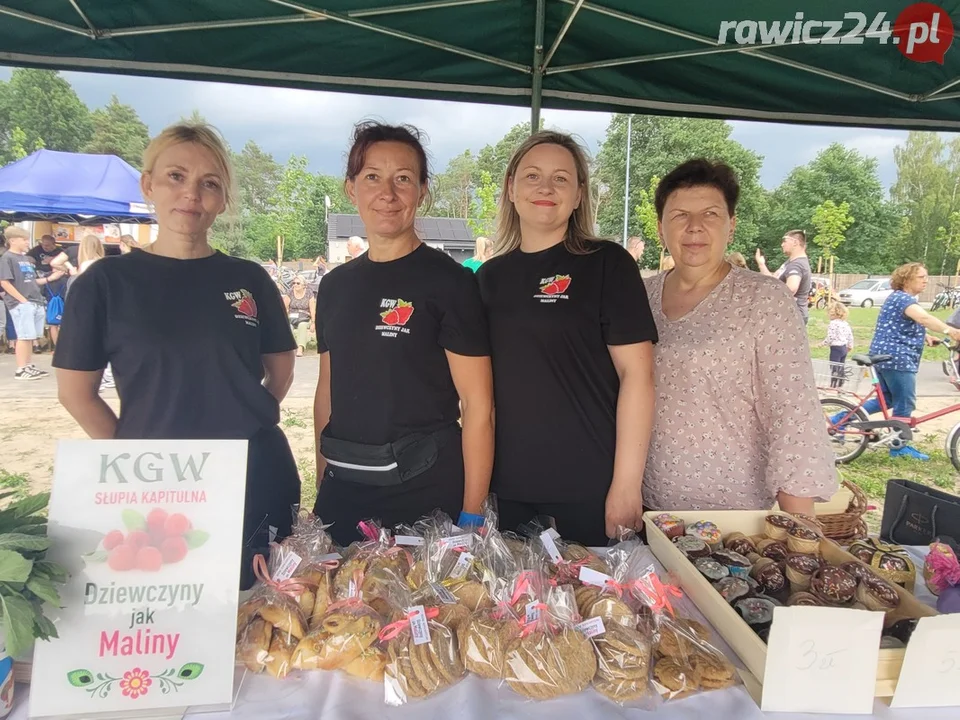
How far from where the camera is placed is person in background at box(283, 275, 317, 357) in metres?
9.15

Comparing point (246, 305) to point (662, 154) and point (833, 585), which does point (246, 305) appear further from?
point (662, 154)

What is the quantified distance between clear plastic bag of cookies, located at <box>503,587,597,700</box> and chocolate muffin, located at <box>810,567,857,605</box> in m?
0.51

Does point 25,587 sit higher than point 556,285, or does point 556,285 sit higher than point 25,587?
point 556,285

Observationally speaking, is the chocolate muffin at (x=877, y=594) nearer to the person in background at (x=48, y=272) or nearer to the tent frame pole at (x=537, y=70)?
the tent frame pole at (x=537, y=70)

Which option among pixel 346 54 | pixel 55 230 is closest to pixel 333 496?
pixel 346 54

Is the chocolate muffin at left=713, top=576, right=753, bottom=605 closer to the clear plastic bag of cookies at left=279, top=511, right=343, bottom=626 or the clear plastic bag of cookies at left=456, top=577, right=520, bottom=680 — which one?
the clear plastic bag of cookies at left=456, top=577, right=520, bottom=680

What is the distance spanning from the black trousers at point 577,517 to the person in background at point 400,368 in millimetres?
173

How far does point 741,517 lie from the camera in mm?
1475

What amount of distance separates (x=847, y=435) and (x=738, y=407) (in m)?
4.81

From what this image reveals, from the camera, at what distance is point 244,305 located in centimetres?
177

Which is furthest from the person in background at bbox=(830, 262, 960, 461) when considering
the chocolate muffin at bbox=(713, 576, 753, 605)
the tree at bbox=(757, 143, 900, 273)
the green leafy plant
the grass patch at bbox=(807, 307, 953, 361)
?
the tree at bbox=(757, 143, 900, 273)

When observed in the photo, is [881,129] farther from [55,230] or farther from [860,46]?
[55,230]

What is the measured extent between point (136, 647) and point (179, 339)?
90 cm

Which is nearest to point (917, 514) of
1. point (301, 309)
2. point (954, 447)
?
point (954, 447)
